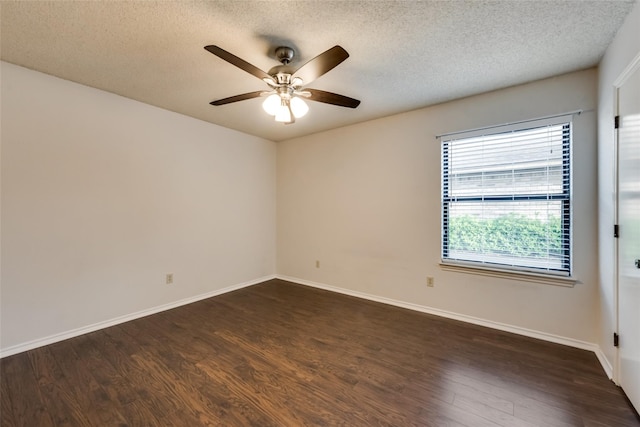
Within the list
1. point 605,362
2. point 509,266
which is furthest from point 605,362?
point 509,266

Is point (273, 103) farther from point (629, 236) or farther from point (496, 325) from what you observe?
point (496, 325)

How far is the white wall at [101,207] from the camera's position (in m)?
2.36

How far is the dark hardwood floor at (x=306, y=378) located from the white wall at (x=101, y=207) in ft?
1.33

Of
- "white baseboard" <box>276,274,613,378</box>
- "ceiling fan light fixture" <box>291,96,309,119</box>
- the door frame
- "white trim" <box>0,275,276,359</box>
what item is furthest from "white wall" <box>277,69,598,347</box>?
"ceiling fan light fixture" <box>291,96,309,119</box>

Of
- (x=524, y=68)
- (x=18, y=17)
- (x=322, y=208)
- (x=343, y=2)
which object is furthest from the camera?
(x=322, y=208)

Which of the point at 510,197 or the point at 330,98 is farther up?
the point at 330,98

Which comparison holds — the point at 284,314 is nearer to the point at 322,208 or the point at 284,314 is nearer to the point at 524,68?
the point at 322,208

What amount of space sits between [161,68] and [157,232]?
191cm

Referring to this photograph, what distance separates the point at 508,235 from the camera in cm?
277

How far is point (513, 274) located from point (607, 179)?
113 cm

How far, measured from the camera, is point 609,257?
2051mm

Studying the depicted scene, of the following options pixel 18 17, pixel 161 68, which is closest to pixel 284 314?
Result: pixel 161 68

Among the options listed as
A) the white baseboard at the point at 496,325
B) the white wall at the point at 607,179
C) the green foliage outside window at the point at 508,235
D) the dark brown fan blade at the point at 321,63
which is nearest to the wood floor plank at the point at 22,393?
the dark brown fan blade at the point at 321,63

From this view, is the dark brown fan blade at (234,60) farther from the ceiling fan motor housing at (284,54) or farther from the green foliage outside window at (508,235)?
the green foliage outside window at (508,235)
